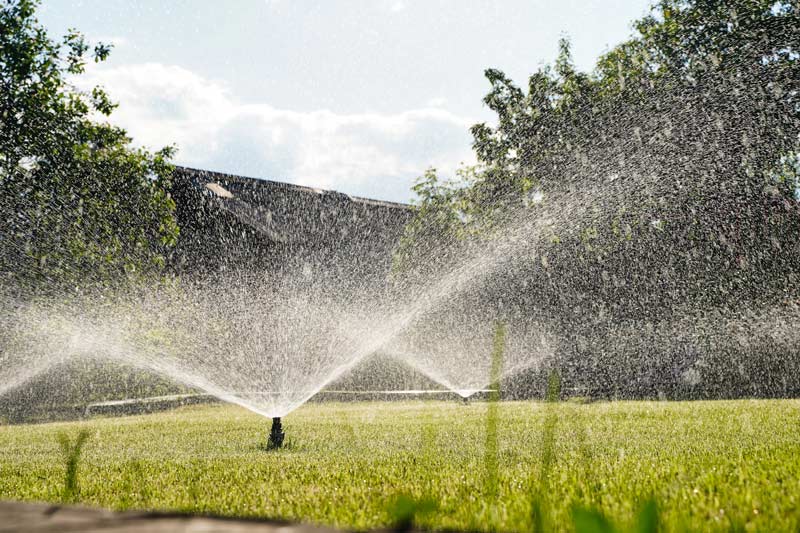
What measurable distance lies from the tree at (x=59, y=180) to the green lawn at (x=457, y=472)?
679 cm

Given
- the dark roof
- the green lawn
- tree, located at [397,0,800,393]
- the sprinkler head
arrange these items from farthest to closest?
the dark roof → tree, located at [397,0,800,393] → the sprinkler head → the green lawn

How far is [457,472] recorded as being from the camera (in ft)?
13.3

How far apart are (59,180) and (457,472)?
13.0 meters

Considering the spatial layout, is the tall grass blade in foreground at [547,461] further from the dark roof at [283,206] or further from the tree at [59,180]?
the dark roof at [283,206]

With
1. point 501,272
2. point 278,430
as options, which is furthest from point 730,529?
point 501,272

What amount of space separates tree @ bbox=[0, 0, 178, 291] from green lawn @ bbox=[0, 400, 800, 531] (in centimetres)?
679

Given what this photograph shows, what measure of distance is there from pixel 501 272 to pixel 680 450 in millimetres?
14580

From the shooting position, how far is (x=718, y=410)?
28.8 feet

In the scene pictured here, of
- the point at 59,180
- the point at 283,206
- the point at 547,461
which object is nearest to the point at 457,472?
the point at 547,461

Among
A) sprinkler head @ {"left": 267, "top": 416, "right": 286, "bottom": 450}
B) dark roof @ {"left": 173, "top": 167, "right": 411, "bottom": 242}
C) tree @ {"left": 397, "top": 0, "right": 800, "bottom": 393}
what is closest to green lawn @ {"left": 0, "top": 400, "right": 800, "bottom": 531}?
sprinkler head @ {"left": 267, "top": 416, "right": 286, "bottom": 450}

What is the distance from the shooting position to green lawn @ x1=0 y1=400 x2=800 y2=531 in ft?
9.11

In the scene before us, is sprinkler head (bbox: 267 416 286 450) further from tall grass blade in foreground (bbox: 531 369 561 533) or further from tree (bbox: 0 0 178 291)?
tree (bbox: 0 0 178 291)

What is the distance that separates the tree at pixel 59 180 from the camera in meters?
13.4

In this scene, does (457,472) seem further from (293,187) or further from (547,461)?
(293,187)
